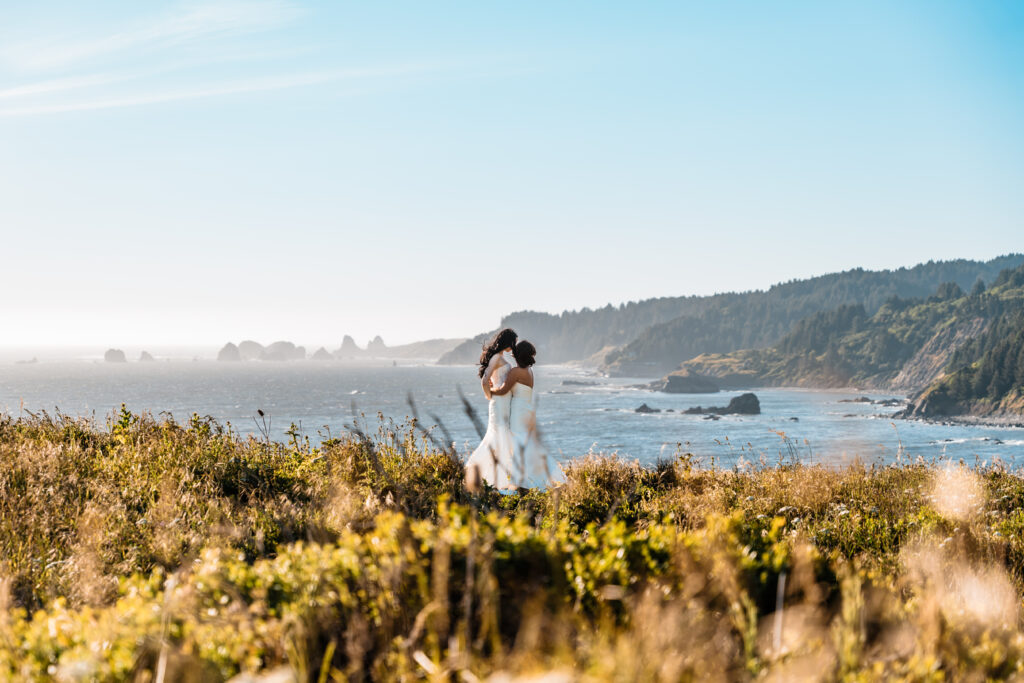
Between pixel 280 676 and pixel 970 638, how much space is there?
305 centimetres

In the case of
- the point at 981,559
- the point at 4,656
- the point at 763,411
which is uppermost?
the point at 4,656

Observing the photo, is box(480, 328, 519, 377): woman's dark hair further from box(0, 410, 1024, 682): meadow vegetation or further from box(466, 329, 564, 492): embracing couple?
box(0, 410, 1024, 682): meadow vegetation

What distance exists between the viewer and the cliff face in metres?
184

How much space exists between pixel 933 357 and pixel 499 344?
211m

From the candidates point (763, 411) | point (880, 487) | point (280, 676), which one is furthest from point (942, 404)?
point (280, 676)

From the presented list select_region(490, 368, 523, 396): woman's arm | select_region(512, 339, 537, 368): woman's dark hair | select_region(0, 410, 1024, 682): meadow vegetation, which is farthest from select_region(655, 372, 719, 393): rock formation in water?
select_region(0, 410, 1024, 682): meadow vegetation

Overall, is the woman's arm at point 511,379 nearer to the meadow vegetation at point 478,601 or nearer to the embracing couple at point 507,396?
the embracing couple at point 507,396

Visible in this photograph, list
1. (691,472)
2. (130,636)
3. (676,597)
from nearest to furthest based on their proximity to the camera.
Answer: (130,636) → (676,597) → (691,472)

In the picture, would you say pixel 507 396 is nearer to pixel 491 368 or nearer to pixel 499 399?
pixel 499 399

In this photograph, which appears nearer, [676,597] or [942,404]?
[676,597]

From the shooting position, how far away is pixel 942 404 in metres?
128

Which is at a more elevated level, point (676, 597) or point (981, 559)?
point (676, 597)

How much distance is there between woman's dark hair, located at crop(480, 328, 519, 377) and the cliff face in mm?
196808

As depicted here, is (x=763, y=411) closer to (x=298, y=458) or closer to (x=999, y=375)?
(x=999, y=375)
